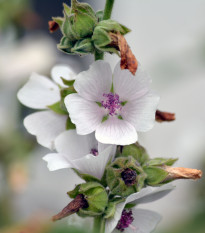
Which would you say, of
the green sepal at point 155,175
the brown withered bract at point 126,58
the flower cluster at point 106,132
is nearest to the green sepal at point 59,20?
the flower cluster at point 106,132

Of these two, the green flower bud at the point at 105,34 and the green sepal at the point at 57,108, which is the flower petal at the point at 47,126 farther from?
the green flower bud at the point at 105,34

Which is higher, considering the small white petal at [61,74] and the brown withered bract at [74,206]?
the small white petal at [61,74]

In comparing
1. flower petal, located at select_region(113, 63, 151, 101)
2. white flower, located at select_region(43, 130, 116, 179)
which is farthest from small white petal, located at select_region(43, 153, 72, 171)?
flower petal, located at select_region(113, 63, 151, 101)

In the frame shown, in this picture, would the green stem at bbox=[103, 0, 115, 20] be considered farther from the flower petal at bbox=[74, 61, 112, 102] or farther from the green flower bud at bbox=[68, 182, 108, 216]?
the green flower bud at bbox=[68, 182, 108, 216]

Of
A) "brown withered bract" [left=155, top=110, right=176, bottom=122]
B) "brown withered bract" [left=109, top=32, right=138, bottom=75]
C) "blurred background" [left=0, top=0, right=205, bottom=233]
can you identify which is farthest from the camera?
"blurred background" [left=0, top=0, right=205, bottom=233]

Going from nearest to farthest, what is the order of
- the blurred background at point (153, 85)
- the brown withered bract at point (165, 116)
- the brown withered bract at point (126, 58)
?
the brown withered bract at point (126, 58) → the brown withered bract at point (165, 116) → the blurred background at point (153, 85)

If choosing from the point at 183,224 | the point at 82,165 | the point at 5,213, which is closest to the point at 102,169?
the point at 82,165

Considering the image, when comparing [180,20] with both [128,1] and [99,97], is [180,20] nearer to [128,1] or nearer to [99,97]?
[128,1]
